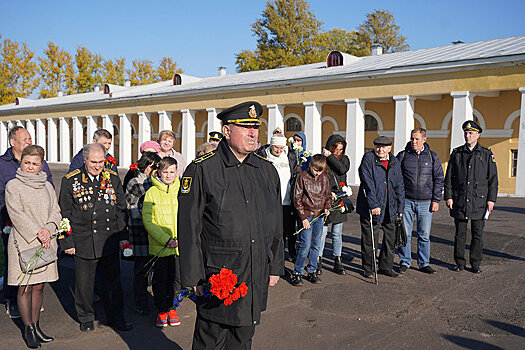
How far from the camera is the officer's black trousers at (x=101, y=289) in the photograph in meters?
4.63

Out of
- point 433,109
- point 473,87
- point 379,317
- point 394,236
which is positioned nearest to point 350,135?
point 433,109

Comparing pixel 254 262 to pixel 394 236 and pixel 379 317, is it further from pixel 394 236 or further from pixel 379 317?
pixel 394 236

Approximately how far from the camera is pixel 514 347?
4.20m

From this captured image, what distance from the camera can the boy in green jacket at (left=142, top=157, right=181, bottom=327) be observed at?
4773 millimetres

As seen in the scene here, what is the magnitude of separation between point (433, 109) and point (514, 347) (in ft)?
64.0

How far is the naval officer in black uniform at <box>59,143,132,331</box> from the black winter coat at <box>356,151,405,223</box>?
3542 millimetres

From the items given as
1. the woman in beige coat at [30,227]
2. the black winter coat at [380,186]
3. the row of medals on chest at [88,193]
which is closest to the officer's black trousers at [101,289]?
the woman in beige coat at [30,227]

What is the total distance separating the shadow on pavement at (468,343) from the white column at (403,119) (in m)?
17.2

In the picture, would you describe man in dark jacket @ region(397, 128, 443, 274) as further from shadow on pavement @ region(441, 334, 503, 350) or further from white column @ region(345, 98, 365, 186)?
white column @ region(345, 98, 365, 186)

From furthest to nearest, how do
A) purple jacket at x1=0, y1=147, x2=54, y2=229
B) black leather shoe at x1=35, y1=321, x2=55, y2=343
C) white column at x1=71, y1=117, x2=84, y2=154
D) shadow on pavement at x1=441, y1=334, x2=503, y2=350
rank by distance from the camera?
1. white column at x1=71, y1=117, x2=84, y2=154
2. purple jacket at x1=0, y1=147, x2=54, y2=229
3. black leather shoe at x1=35, y1=321, x2=55, y2=343
4. shadow on pavement at x1=441, y1=334, x2=503, y2=350

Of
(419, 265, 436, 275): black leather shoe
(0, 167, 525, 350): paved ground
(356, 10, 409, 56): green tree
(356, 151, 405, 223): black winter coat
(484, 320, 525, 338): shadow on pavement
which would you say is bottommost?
(0, 167, 525, 350): paved ground

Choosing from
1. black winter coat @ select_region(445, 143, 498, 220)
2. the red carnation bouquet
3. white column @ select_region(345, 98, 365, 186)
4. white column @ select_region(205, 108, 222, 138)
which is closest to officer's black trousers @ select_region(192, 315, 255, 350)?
the red carnation bouquet

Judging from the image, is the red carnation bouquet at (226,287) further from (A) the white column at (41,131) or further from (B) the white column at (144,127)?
(A) the white column at (41,131)

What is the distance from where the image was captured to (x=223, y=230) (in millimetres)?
3020
